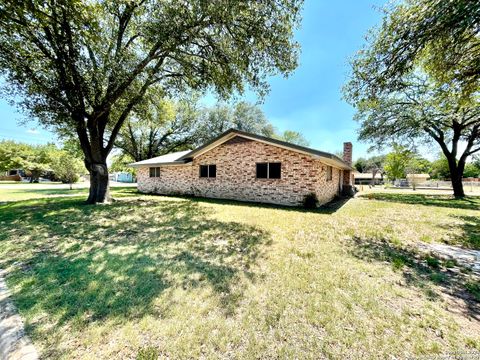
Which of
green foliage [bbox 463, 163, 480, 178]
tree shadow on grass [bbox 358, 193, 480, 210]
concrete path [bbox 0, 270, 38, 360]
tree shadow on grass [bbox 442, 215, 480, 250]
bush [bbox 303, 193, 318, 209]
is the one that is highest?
green foliage [bbox 463, 163, 480, 178]

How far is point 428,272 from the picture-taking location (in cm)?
386

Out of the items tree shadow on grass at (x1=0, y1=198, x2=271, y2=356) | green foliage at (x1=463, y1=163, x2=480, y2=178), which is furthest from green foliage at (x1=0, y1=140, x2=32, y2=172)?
green foliage at (x1=463, y1=163, x2=480, y2=178)

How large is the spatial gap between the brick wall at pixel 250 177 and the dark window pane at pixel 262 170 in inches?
9.2

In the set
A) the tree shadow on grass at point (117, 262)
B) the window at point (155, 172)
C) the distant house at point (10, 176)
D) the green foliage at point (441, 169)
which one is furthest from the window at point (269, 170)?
the green foliage at point (441, 169)

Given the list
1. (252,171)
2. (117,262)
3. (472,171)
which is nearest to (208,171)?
(252,171)

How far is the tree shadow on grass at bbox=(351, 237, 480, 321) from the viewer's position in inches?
121

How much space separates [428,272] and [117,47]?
1289cm

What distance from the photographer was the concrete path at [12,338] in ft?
6.72

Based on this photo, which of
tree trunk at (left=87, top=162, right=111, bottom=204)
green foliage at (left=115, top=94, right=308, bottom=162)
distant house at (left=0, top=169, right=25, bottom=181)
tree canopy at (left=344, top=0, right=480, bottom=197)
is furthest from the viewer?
distant house at (left=0, top=169, right=25, bottom=181)

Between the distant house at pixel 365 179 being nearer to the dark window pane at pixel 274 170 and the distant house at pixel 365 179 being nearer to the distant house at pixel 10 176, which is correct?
the dark window pane at pixel 274 170

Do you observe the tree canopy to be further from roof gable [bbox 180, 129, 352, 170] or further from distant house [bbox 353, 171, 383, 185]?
distant house [bbox 353, 171, 383, 185]

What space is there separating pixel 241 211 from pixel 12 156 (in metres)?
45.1

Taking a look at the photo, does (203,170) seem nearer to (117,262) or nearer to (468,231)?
(117,262)

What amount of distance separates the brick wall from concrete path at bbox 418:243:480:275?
537 centimetres
